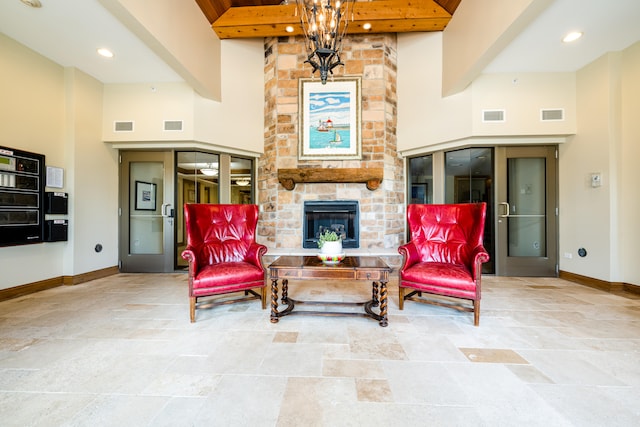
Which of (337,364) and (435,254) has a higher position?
(435,254)

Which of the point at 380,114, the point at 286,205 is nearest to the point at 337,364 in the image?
the point at 286,205

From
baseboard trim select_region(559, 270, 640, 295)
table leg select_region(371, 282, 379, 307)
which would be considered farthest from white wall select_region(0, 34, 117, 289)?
baseboard trim select_region(559, 270, 640, 295)

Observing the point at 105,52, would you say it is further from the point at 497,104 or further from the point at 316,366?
the point at 497,104

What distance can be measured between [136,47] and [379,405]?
4.42 meters

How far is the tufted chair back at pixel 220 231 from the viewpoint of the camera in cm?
294

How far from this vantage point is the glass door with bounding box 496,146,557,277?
13.9 feet

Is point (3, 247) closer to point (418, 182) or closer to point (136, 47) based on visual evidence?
point (136, 47)

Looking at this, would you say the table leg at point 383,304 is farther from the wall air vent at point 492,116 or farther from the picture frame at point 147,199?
the picture frame at point 147,199

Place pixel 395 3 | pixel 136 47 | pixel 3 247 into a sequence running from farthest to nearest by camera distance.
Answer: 1. pixel 395 3
2. pixel 136 47
3. pixel 3 247

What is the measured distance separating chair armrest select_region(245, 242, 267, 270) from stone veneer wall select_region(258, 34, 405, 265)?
1.61 meters

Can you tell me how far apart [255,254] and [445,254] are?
2131mm

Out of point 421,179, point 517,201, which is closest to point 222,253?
point 421,179

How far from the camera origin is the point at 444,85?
4.08 meters

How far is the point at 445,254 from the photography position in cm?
303
